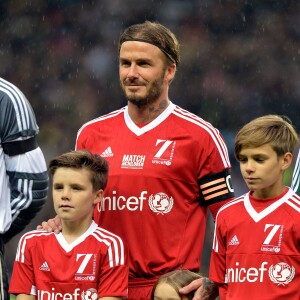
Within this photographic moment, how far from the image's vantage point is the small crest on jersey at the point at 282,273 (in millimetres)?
5848

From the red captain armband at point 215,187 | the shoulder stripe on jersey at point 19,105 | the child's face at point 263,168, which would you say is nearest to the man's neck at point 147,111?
the red captain armband at point 215,187

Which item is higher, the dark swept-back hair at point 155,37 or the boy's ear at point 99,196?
the dark swept-back hair at point 155,37

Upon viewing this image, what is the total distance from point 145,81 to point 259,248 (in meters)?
1.04

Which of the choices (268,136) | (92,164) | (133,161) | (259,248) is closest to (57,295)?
(92,164)

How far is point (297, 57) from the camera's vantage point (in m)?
12.9

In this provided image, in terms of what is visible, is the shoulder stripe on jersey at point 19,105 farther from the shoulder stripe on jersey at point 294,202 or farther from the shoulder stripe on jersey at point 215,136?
the shoulder stripe on jersey at point 294,202

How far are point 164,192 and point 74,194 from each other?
1.47ft

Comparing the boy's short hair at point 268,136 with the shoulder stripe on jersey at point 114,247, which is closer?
the boy's short hair at point 268,136

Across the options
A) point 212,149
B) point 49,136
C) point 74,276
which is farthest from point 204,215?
point 49,136

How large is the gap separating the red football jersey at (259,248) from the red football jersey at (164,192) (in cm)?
33

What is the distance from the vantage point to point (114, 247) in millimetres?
6246

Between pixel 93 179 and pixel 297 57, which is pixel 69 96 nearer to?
pixel 297 57

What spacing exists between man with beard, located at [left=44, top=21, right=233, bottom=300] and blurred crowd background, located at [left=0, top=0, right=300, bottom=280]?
6125 millimetres

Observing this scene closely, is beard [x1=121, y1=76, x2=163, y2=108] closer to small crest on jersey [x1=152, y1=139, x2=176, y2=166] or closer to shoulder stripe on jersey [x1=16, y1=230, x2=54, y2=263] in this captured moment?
small crest on jersey [x1=152, y1=139, x2=176, y2=166]
